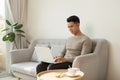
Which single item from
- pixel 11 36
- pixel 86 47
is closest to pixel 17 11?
pixel 11 36

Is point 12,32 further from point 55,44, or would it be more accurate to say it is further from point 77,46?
point 77,46

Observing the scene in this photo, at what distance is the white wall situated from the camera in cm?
286

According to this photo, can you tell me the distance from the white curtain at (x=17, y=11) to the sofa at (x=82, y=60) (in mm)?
520

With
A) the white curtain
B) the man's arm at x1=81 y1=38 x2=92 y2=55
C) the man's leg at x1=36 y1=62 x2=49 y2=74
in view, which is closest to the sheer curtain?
the white curtain

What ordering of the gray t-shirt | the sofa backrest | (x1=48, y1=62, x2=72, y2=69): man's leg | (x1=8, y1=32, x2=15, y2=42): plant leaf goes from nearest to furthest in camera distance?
(x1=48, y1=62, x2=72, y2=69): man's leg, the gray t-shirt, the sofa backrest, (x1=8, y1=32, x2=15, y2=42): plant leaf

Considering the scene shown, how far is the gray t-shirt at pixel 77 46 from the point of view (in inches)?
106

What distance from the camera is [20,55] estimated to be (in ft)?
11.5

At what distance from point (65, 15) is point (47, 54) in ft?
3.97

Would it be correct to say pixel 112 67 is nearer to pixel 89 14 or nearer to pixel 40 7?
pixel 89 14

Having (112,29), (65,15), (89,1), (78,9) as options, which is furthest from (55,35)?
(112,29)

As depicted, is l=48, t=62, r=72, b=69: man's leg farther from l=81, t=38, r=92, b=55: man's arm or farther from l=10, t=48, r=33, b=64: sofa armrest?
l=10, t=48, r=33, b=64: sofa armrest

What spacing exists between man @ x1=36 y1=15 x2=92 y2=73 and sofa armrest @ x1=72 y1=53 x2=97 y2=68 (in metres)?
0.09

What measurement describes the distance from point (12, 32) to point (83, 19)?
1.46 m

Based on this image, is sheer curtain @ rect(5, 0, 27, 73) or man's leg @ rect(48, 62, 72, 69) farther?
sheer curtain @ rect(5, 0, 27, 73)
